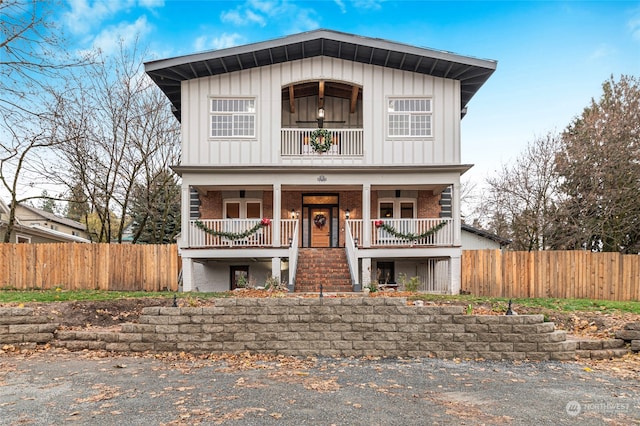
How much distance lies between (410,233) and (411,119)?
164 inches

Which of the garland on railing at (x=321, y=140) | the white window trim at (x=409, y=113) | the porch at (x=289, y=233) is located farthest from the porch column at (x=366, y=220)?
the white window trim at (x=409, y=113)

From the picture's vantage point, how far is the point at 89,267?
552 inches

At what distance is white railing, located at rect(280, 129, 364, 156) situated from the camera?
49.9 ft

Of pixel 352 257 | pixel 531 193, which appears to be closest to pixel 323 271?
pixel 352 257

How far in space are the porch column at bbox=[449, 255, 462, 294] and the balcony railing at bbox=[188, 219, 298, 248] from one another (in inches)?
218

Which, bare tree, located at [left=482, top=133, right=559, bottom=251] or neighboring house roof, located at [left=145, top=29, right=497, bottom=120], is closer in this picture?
neighboring house roof, located at [left=145, top=29, right=497, bottom=120]

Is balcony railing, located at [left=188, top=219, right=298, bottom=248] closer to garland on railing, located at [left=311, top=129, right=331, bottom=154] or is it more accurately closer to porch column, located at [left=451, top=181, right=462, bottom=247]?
garland on railing, located at [left=311, top=129, right=331, bottom=154]

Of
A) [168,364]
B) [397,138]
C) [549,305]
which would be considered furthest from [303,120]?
[168,364]

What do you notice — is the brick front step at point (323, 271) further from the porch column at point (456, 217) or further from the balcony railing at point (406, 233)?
the porch column at point (456, 217)

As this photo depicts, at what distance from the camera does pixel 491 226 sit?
92.0ft

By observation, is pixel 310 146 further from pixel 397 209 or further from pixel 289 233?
pixel 397 209

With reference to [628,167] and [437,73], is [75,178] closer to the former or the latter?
[437,73]

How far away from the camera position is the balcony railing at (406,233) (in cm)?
1458

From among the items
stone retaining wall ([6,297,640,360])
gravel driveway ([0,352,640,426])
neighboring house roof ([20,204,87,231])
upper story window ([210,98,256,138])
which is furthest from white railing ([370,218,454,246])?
neighboring house roof ([20,204,87,231])
